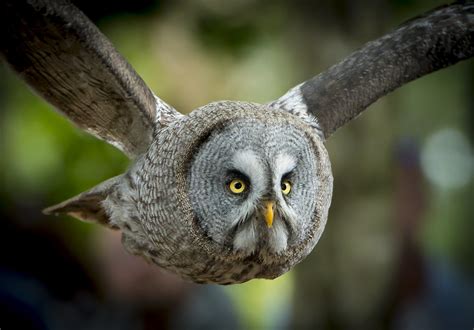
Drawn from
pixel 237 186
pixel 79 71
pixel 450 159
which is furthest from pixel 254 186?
pixel 450 159

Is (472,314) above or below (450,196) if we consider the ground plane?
below

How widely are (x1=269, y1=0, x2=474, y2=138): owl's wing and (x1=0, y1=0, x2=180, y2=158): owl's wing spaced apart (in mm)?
439

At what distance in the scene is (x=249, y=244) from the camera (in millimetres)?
1986

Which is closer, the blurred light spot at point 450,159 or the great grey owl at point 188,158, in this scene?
the great grey owl at point 188,158

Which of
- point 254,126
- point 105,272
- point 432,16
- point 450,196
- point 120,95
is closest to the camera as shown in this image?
point 254,126

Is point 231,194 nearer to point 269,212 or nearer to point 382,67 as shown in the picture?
point 269,212

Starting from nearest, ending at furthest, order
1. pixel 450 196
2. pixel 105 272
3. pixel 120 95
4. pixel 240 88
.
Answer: pixel 120 95, pixel 105 272, pixel 240 88, pixel 450 196

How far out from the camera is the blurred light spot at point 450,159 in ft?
20.7

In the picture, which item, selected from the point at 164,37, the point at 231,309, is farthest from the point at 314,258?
the point at 164,37

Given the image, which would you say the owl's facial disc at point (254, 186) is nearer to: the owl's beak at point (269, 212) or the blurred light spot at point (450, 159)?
the owl's beak at point (269, 212)

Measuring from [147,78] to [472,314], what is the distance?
2421 millimetres

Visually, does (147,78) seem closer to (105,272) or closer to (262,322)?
(105,272)

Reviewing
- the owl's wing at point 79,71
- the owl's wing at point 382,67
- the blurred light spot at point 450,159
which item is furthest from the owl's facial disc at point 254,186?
the blurred light spot at point 450,159

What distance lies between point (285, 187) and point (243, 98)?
2646mm
